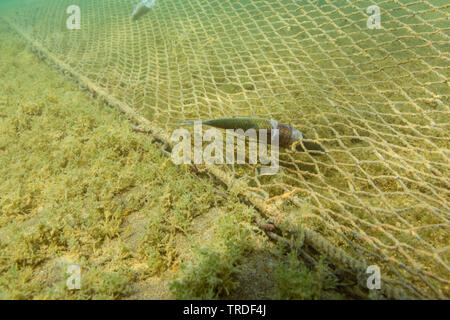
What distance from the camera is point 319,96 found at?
10.8 feet

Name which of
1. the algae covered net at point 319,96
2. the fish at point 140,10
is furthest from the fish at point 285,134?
the fish at point 140,10

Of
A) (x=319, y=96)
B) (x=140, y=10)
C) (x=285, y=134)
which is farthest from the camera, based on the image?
(x=140, y=10)

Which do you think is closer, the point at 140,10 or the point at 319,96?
the point at 319,96

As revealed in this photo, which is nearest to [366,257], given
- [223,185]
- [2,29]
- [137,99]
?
[223,185]

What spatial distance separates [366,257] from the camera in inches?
66.6

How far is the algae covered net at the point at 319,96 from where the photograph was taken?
181cm

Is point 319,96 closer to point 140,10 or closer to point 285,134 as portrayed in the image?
point 285,134

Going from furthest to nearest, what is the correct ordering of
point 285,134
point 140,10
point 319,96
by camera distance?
point 140,10
point 319,96
point 285,134

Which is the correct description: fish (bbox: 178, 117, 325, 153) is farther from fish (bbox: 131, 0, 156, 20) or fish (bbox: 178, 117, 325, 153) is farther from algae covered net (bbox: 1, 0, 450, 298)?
fish (bbox: 131, 0, 156, 20)

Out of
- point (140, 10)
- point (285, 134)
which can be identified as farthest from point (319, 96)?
point (140, 10)

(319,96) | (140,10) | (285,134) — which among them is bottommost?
(319,96)

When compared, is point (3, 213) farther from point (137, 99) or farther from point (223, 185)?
point (137, 99)
